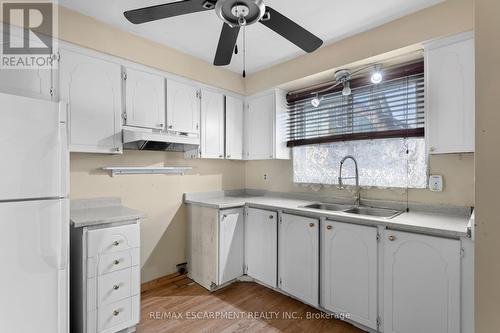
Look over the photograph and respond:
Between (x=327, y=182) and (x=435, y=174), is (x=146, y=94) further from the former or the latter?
(x=435, y=174)

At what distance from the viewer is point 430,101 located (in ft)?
6.02

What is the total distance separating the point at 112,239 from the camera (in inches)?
70.6

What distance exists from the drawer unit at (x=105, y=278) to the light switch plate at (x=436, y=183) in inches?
94.1

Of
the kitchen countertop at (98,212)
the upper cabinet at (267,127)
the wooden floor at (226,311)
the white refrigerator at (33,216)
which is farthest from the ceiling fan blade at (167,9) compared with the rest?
the wooden floor at (226,311)

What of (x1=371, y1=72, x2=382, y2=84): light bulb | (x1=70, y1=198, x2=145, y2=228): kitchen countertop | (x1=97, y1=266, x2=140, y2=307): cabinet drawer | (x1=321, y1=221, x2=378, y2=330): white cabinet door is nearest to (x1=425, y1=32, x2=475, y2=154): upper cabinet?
(x1=371, y1=72, x2=382, y2=84): light bulb

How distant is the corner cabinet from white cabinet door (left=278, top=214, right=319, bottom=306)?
0.50 metres

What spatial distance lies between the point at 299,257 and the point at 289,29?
1847 mm

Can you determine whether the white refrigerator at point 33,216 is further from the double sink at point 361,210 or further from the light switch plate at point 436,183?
the light switch plate at point 436,183

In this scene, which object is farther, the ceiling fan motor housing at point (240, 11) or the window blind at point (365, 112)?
the window blind at point (365, 112)

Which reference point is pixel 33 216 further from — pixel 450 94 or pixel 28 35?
pixel 450 94

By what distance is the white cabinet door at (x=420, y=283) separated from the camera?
149 centimetres

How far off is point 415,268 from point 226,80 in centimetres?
271

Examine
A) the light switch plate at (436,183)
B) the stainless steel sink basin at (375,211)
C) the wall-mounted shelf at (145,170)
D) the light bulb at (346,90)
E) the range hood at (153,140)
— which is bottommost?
the stainless steel sink basin at (375,211)

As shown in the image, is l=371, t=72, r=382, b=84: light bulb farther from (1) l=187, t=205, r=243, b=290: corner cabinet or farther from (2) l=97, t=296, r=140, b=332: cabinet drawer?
(2) l=97, t=296, r=140, b=332: cabinet drawer
